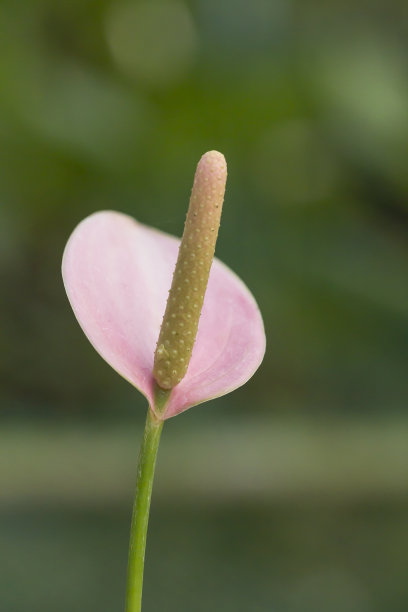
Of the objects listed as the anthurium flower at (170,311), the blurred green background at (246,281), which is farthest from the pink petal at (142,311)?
the blurred green background at (246,281)

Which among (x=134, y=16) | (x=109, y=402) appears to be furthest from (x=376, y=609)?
(x=134, y=16)

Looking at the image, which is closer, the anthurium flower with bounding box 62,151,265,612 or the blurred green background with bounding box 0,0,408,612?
the anthurium flower with bounding box 62,151,265,612

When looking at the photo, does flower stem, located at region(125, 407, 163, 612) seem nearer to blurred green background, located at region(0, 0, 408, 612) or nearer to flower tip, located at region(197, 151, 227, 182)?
flower tip, located at region(197, 151, 227, 182)

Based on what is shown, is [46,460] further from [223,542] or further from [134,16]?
[134,16]

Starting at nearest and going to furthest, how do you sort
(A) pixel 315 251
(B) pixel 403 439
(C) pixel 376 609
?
(C) pixel 376 609, (B) pixel 403 439, (A) pixel 315 251

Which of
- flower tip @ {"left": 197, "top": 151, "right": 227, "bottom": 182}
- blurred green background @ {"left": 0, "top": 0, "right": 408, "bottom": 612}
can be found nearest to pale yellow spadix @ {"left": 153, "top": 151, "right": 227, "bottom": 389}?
flower tip @ {"left": 197, "top": 151, "right": 227, "bottom": 182}

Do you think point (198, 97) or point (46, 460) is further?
point (198, 97)

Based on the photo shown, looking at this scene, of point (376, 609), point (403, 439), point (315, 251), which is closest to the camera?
point (376, 609)

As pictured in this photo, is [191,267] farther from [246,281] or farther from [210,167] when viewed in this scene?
[246,281]
